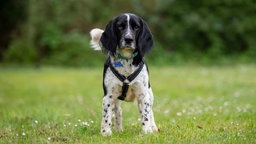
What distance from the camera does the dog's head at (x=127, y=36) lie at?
6551 mm

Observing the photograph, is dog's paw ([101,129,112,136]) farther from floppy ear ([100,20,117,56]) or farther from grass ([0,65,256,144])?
floppy ear ([100,20,117,56])

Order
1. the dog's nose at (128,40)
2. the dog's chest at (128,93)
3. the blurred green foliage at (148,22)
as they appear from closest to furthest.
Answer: the dog's nose at (128,40), the dog's chest at (128,93), the blurred green foliage at (148,22)

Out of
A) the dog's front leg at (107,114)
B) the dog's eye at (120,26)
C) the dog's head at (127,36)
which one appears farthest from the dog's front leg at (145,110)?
the dog's eye at (120,26)

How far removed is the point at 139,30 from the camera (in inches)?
264

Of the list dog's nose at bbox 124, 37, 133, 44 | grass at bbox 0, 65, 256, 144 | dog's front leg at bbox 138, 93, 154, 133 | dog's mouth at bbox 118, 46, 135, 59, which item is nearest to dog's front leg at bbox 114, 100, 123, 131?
grass at bbox 0, 65, 256, 144

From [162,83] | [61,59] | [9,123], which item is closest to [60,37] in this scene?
[61,59]

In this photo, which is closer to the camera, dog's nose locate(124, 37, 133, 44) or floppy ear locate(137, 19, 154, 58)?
dog's nose locate(124, 37, 133, 44)

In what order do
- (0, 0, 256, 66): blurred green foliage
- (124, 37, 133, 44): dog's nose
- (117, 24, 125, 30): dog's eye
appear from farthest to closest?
(0, 0, 256, 66): blurred green foliage, (117, 24, 125, 30): dog's eye, (124, 37, 133, 44): dog's nose

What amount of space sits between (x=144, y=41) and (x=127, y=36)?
1.23 feet

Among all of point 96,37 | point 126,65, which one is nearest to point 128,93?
point 126,65

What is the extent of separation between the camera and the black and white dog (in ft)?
21.7

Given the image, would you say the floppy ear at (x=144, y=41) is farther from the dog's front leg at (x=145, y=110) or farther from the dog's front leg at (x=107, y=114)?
the dog's front leg at (x=107, y=114)

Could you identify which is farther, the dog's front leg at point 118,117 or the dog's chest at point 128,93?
the dog's front leg at point 118,117

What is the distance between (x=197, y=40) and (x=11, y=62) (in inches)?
468
